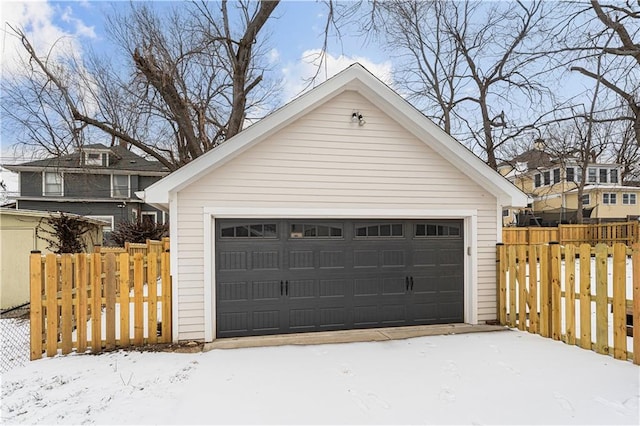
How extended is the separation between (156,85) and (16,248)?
6121 mm

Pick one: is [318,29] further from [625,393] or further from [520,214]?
[520,214]

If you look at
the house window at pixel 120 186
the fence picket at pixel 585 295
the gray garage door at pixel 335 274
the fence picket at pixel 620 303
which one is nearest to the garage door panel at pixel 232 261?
the gray garage door at pixel 335 274

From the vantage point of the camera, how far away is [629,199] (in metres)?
29.6

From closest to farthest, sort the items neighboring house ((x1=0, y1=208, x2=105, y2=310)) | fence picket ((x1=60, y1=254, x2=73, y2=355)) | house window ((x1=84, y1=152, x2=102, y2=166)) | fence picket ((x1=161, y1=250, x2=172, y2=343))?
fence picket ((x1=60, y1=254, x2=73, y2=355)), fence picket ((x1=161, y1=250, x2=172, y2=343)), neighboring house ((x1=0, y1=208, x2=105, y2=310)), house window ((x1=84, y1=152, x2=102, y2=166))

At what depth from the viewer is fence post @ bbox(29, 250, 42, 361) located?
5.29m

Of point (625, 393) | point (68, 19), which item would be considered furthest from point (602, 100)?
point (68, 19)

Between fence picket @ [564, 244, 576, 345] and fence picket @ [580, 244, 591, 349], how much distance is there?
134 millimetres

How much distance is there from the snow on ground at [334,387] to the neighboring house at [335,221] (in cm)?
102

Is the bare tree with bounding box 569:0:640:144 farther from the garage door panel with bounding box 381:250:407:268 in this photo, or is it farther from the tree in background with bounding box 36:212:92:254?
the tree in background with bounding box 36:212:92:254

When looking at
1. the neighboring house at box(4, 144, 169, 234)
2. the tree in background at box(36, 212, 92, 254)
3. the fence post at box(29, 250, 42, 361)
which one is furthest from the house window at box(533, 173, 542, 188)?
the fence post at box(29, 250, 42, 361)

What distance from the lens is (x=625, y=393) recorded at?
13.3 ft

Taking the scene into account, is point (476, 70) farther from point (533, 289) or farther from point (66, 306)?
point (66, 306)

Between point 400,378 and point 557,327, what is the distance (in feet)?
10.5

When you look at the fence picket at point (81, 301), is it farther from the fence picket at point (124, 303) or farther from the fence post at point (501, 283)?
the fence post at point (501, 283)
